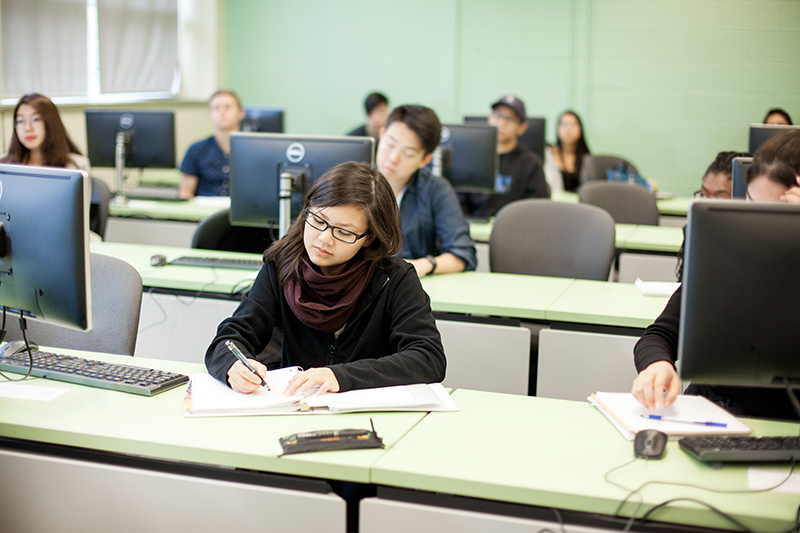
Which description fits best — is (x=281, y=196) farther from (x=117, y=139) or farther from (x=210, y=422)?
(x=117, y=139)

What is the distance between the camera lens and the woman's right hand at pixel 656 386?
148cm

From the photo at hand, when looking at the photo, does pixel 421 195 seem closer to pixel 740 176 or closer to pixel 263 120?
pixel 740 176

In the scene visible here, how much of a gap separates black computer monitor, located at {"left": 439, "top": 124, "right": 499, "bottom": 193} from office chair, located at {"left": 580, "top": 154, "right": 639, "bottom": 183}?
Result: 1748mm

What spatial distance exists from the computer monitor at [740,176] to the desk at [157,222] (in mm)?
2544

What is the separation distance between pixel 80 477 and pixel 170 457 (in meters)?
0.21

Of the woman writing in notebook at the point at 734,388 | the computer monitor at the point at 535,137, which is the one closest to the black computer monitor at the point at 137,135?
the computer monitor at the point at 535,137

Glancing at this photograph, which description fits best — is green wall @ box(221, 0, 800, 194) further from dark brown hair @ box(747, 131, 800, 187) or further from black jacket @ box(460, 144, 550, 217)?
dark brown hair @ box(747, 131, 800, 187)

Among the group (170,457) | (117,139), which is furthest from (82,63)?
(170,457)

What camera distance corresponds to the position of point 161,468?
146 cm

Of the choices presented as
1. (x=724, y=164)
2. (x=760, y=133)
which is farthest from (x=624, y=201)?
(x=724, y=164)

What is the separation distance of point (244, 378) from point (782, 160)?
1.30 metres

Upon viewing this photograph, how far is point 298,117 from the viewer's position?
7.06 metres

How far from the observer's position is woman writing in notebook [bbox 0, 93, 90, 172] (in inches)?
138

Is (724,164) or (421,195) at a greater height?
(724,164)
